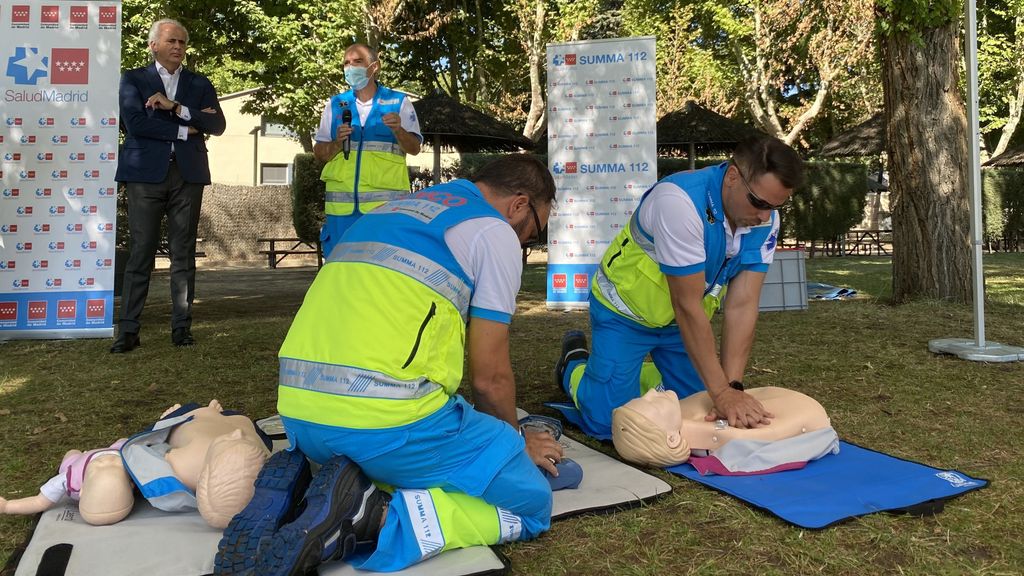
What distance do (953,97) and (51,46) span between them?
7402 mm

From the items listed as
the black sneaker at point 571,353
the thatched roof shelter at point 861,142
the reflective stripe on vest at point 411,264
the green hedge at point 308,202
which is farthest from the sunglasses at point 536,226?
the thatched roof shelter at point 861,142

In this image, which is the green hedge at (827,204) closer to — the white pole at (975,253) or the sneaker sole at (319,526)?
the white pole at (975,253)

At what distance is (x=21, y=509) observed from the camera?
2199mm

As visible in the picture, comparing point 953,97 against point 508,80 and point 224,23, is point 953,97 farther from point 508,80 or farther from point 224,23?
point 508,80

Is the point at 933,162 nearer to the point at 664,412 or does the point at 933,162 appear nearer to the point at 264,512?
the point at 664,412

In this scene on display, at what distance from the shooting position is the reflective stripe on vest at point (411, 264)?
189 centimetres

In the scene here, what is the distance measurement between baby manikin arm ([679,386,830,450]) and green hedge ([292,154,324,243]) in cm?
1203

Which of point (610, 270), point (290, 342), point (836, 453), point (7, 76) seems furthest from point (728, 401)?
point (7, 76)

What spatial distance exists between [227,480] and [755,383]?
284cm

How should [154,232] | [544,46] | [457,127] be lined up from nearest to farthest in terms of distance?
1. [154,232]
2. [457,127]
3. [544,46]

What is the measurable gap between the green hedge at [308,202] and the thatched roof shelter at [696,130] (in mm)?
6162

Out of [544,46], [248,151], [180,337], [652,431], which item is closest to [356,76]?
[180,337]

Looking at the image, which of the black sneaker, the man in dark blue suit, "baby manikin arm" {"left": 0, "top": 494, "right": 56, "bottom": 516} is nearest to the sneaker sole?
"baby manikin arm" {"left": 0, "top": 494, "right": 56, "bottom": 516}

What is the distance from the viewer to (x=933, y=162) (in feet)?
22.6
